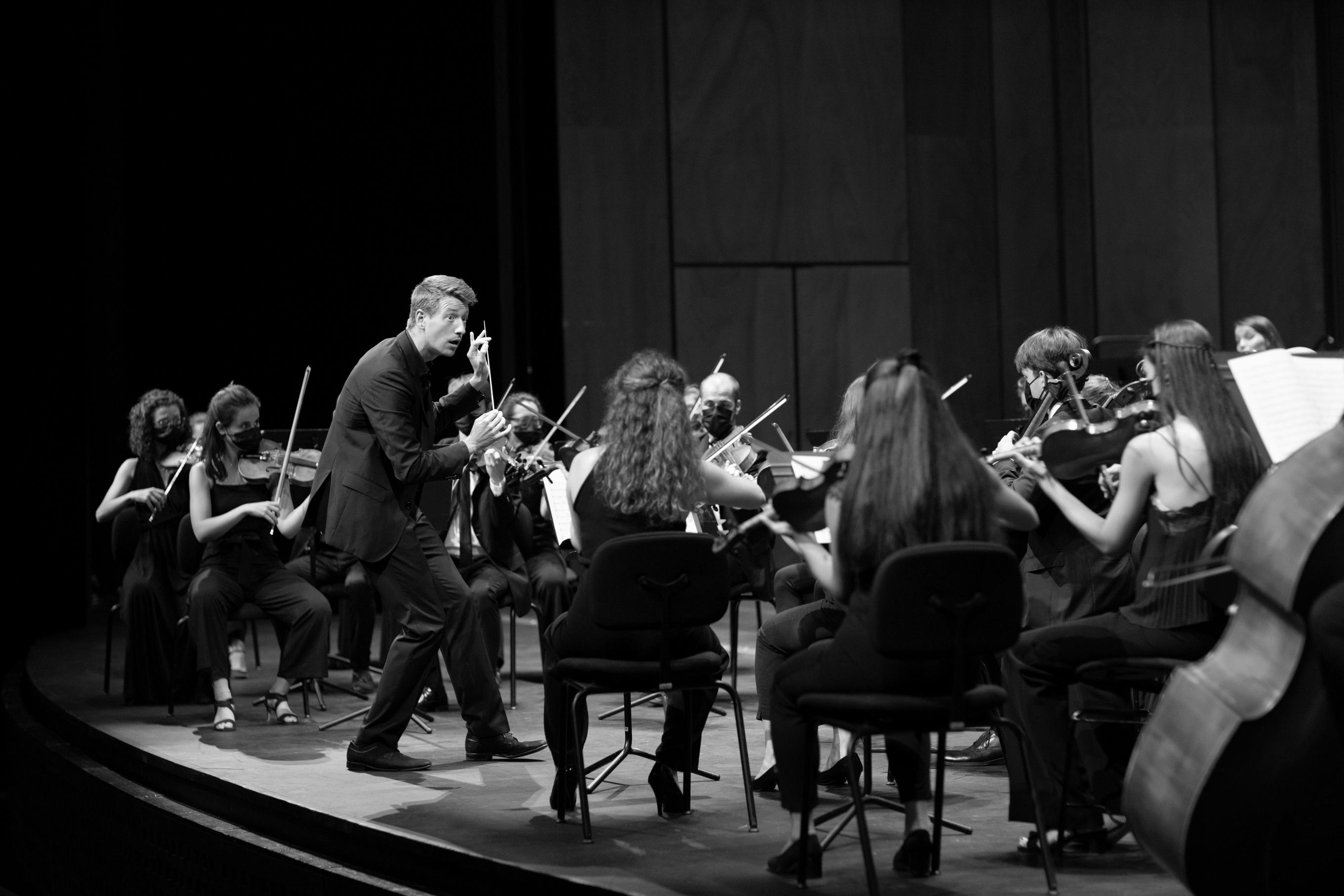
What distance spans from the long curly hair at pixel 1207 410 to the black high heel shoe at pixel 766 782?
53.5 inches

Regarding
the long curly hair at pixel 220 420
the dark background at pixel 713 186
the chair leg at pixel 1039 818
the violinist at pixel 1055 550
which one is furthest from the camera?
the dark background at pixel 713 186

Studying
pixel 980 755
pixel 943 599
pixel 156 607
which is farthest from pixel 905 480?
pixel 156 607

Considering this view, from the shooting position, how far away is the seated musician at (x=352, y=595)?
5281 millimetres

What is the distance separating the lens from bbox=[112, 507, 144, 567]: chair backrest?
5.30 metres

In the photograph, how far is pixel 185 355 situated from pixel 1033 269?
16.4 ft

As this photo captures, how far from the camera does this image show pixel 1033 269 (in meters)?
8.44

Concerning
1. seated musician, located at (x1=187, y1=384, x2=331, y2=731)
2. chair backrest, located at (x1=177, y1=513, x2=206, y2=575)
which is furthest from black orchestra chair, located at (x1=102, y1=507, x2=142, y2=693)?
seated musician, located at (x1=187, y1=384, x2=331, y2=731)

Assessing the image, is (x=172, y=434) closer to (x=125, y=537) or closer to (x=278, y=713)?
(x=125, y=537)

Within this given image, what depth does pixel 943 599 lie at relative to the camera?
2.54 metres

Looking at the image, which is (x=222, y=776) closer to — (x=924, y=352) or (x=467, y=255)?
(x=467, y=255)

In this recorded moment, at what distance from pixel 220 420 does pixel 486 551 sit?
104cm

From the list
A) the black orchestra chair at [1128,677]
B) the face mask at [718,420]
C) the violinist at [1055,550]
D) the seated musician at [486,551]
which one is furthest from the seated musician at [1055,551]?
the seated musician at [486,551]

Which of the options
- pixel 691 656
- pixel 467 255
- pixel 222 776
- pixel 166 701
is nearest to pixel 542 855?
pixel 691 656

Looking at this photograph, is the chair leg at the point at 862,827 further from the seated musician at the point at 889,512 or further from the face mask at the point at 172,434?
the face mask at the point at 172,434
